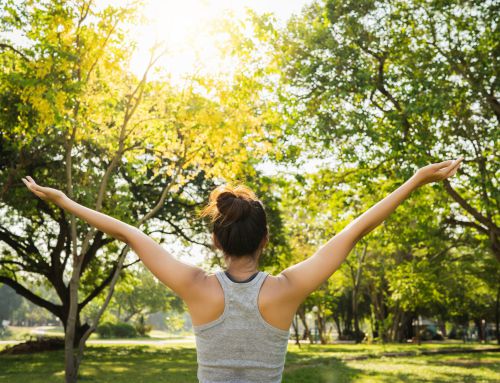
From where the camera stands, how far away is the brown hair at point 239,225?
2123 mm

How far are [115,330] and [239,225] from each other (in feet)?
201

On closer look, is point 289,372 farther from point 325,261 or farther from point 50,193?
point 325,261

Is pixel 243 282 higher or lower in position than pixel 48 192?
lower

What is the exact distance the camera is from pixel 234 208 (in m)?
2.14

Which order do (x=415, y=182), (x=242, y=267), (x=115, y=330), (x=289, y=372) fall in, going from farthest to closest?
(x=115, y=330), (x=289, y=372), (x=415, y=182), (x=242, y=267)

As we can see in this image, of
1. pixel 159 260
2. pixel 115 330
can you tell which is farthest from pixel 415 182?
pixel 115 330

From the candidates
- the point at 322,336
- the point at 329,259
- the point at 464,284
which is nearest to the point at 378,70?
the point at 329,259

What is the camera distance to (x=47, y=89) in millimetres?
9180

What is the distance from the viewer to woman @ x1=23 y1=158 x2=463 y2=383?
2016 mm

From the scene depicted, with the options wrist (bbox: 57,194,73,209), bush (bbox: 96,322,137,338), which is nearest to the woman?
wrist (bbox: 57,194,73,209)

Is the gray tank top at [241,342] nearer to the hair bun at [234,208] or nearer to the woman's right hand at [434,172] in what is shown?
the hair bun at [234,208]

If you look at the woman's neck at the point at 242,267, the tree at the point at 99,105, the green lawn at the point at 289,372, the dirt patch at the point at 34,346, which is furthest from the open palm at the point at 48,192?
the dirt patch at the point at 34,346

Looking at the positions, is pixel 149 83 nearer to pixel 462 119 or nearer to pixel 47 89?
pixel 47 89

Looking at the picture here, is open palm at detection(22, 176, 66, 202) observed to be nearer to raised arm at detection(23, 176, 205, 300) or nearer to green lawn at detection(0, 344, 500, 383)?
raised arm at detection(23, 176, 205, 300)
